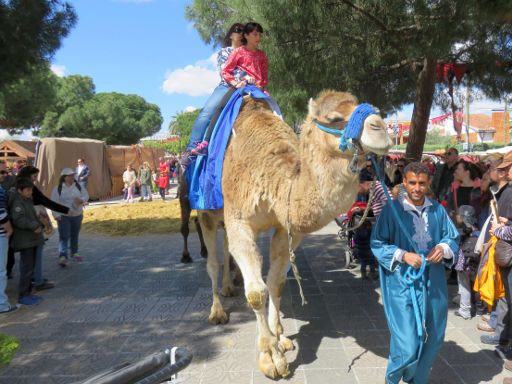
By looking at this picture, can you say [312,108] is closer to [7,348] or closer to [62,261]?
[7,348]

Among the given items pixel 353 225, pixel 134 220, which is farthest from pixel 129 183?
pixel 353 225

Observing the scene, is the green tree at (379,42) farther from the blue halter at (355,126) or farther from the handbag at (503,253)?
the blue halter at (355,126)

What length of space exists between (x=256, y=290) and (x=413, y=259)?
Answer: 127cm

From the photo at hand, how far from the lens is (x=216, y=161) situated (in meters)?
4.21

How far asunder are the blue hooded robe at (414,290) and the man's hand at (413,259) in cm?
7

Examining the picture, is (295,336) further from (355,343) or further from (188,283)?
(188,283)

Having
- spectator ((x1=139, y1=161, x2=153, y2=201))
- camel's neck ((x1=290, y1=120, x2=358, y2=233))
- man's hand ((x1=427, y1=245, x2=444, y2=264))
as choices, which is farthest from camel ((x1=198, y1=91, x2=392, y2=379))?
spectator ((x1=139, y1=161, x2=153, y2=201))

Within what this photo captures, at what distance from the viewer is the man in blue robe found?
2.95 m

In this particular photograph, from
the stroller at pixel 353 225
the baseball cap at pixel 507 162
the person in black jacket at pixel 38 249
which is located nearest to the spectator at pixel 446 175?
the stroller at pixel 353 225

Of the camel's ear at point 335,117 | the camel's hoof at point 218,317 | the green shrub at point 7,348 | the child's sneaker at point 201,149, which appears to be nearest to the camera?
the green shrub at point 7,348

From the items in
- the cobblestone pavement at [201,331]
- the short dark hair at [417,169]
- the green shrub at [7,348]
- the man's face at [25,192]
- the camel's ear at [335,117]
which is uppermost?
the camel's ear at [335,117]

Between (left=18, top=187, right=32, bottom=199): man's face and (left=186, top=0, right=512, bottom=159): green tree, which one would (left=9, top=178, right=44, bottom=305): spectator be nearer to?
(left=18, top=187, right=32, bottom=199): man's face

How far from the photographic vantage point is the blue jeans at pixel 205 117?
15.2ft

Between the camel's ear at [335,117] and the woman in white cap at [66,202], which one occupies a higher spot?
the camel's ear at [335,117]
